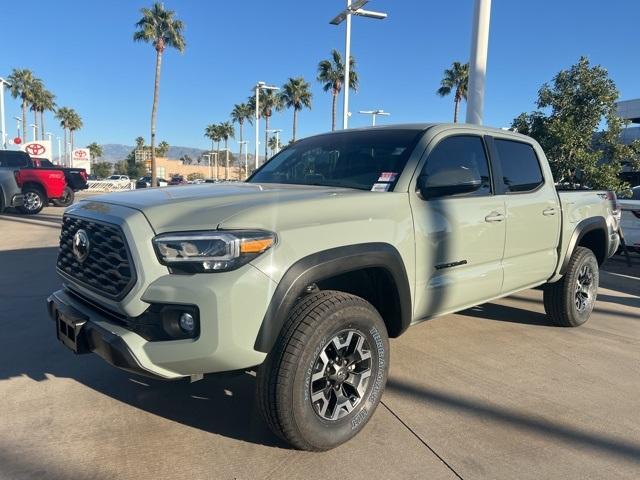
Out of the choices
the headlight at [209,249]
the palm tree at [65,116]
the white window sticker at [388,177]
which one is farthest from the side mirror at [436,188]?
the palm tree at [65,116]

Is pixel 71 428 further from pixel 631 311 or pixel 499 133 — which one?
pixel 631 311

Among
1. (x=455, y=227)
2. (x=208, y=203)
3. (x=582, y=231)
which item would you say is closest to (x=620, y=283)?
(x=582, y=231)

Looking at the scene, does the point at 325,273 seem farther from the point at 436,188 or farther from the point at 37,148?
the point at 37,148

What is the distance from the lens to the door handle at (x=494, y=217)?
12.4ft

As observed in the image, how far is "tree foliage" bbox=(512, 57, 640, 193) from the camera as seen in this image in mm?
10953

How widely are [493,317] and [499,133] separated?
7.22 ft

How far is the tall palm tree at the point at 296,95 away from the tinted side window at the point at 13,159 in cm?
3157

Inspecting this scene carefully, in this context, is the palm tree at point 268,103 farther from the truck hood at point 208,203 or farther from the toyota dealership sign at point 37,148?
the truck hood at point 208,203

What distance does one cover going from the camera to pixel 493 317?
5578 millimetres

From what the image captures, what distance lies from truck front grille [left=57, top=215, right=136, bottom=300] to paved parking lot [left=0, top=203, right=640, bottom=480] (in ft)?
3.03

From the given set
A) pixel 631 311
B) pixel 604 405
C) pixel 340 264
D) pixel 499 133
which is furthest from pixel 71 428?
pixel 631 311

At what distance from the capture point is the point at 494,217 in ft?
12.6

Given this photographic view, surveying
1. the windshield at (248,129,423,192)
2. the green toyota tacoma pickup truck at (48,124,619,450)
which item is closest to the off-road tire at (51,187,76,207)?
the windshield at (248,129,423,192)

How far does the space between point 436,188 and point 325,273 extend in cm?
109
